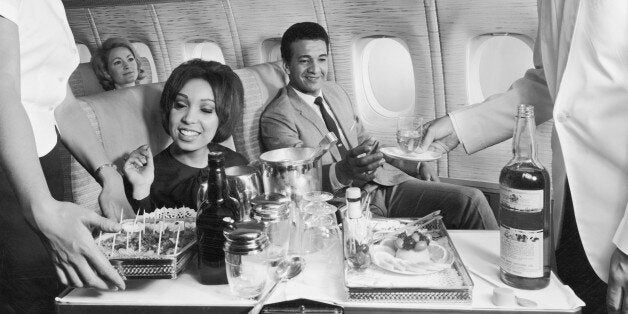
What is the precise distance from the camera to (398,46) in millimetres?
3830

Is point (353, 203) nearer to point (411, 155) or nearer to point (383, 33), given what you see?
point (411, 155)

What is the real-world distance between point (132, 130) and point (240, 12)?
1847mm

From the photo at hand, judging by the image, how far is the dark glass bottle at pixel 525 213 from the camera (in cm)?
110

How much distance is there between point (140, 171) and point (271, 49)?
2.07m

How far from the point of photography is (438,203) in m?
2.85

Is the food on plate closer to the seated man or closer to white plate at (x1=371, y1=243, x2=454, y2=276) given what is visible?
white plate at (x1=371, y1=243, x2=454, y2=276)

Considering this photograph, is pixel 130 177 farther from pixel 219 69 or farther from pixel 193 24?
pixel 193 24

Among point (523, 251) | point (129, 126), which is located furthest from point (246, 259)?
point (129, 126)

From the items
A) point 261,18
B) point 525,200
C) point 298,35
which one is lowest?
point 525,200

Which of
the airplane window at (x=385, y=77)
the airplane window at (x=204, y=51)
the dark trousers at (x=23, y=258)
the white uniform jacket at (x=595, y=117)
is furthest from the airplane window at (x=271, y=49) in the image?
the white uniform jacket at (x=595, y=117)

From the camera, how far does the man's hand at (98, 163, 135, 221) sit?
1.58 meters

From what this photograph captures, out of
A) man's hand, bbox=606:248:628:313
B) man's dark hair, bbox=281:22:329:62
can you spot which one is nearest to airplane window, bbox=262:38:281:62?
man's dark hair, bbox=281:22:329:62

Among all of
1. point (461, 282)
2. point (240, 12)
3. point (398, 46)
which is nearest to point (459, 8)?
point (398, 46)

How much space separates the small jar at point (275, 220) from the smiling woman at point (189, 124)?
94cm
